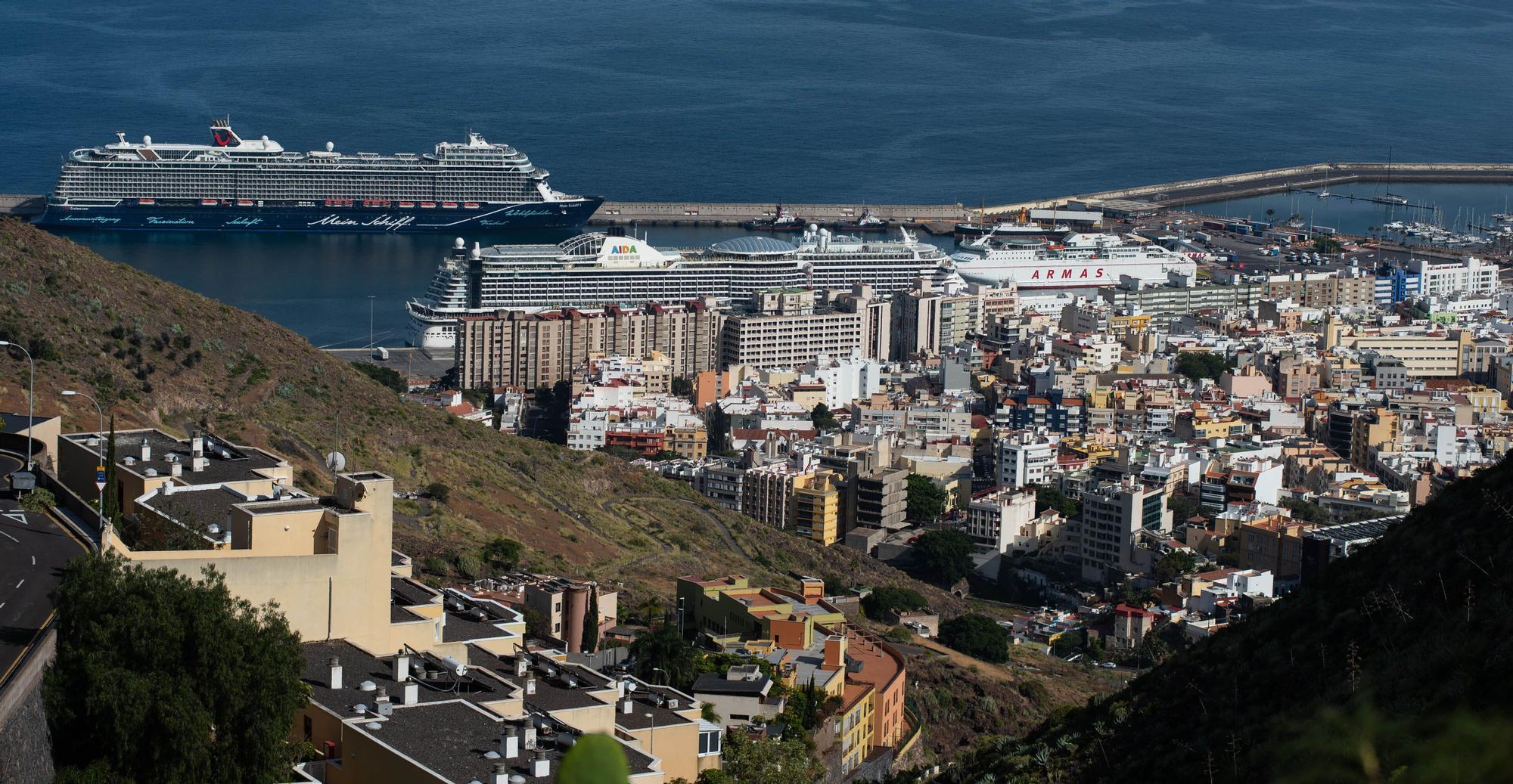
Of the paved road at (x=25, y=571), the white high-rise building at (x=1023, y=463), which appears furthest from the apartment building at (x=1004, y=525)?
the paved road at (x=25, y=571)

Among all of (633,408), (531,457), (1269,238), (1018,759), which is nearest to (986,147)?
(1269,238)

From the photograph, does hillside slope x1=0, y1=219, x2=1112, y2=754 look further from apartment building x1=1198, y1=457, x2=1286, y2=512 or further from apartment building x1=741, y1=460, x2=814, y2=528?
apartment building x1=1198, y1=457, x2=1286, y2=512

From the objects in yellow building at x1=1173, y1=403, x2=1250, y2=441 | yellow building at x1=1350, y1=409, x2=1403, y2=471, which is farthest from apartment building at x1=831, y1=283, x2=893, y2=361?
yellow building at x1=1350, y1=409, x2=1403, y2=471

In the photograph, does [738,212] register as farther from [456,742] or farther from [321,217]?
[456,742]

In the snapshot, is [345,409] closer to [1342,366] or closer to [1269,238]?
[1342,366]

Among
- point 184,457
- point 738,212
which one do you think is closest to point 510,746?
point 184,457
